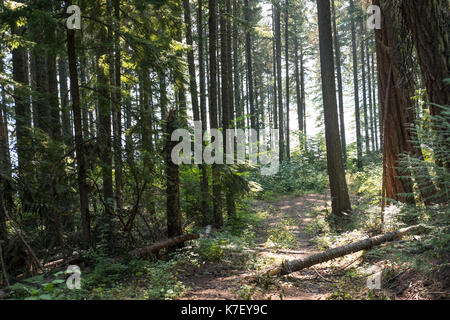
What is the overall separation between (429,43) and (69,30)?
20.7 ft

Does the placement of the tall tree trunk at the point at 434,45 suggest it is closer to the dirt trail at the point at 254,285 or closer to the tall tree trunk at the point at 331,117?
the dirt trail at the point at 254,285

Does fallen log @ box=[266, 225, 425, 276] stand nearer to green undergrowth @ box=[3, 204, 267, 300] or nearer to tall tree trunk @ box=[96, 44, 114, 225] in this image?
green undergrowth @ box=[3, 204, 267, 300]

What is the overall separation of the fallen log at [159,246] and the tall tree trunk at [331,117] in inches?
208

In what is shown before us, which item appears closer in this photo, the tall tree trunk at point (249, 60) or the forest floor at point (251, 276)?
the forest floor at point (251, 276)

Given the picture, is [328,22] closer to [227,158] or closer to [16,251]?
[227,158]

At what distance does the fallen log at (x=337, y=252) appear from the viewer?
532cm

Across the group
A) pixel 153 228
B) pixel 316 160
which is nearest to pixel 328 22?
pixel 153 228

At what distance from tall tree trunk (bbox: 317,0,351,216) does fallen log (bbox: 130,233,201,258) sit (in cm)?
529

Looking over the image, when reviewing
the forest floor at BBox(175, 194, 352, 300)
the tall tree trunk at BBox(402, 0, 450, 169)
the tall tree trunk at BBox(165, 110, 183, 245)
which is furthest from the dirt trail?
the tall tree trunk at BBox(402, 0, 450, 169)

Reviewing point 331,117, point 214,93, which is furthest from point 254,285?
point 331,117

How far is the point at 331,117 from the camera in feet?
33.6

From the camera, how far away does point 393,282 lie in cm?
432

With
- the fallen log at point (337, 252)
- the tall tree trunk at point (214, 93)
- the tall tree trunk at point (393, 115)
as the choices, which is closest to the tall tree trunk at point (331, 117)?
the tall tree trunk at point (393, 115)

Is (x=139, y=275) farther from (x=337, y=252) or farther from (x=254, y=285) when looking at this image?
(x=337, y=252)
